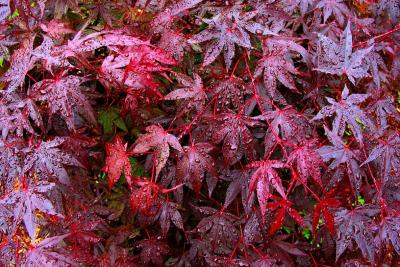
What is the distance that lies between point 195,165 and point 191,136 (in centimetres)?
12

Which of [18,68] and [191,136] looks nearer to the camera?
[18,68]

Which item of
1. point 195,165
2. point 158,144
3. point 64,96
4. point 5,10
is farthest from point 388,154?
point 5,10

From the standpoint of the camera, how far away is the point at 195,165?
5.72ft

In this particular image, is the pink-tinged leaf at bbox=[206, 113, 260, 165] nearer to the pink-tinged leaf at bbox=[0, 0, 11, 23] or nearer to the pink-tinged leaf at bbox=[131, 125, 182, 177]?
the pink-tinged leaf at bbox=[131, 125, 182, 177]

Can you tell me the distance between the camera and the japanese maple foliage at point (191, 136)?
66.6 inches

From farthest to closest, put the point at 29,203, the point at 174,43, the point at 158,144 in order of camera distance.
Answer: the point at 174,43, the point at 158,144, the point at 29,203

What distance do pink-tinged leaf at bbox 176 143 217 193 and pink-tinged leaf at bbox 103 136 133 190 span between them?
166 millimetres

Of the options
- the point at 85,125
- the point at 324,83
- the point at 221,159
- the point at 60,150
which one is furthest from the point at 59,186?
the point at 324,83

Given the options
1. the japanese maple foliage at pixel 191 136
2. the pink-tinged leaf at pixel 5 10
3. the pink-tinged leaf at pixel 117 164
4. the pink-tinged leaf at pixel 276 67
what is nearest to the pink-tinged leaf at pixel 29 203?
the japanese maple foliage at pixel 191 136

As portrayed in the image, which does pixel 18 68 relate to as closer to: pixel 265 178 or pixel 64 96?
pixel 64 96

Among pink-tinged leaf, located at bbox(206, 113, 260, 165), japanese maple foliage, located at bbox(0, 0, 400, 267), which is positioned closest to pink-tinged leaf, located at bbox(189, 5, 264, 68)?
japanese maple foliage, located at bbox(0, 0, 400, 267)

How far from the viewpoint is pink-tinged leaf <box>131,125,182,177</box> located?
1724mm

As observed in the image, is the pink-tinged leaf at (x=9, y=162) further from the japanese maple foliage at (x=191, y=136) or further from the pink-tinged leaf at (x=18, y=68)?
the pink-tinged leaf at (x=18, y=68)

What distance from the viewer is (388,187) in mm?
1888
